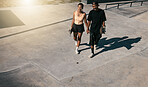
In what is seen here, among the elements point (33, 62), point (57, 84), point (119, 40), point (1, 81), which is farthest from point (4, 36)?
point (119, 40)

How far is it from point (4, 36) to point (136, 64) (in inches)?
237

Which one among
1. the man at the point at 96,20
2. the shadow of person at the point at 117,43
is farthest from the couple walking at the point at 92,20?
the shadow of person at the point at 117,43

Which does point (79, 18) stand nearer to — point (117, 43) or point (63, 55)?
point (63, 55)

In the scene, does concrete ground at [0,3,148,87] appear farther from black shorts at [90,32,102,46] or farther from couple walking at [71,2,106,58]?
couple walking at [71,2,106,58]

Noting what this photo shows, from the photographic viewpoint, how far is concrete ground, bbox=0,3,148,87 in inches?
220

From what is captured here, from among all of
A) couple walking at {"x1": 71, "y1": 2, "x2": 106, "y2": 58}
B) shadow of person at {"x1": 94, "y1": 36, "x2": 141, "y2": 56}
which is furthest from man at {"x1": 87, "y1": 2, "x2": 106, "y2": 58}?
shadow of person at {"x1": 94, "y1": 36, "x2": 141, "y2": 56}

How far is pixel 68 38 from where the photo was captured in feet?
27.6

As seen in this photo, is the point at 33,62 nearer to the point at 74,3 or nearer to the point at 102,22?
the point at 102,22

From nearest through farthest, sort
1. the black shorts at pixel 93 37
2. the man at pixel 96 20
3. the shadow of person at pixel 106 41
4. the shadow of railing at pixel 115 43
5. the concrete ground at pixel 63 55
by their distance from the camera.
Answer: the concrete ground at pixel 63 55
the man at pixel 96 20
the black shorts at pixel 93 37
the shadow of railing at pixel 115 43
the shadow of person at pixel 106 41

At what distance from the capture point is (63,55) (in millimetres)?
6949

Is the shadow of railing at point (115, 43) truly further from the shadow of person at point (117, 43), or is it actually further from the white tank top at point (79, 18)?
the white tank top at point (79, 18)

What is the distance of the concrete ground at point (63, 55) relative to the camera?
5.59 meters

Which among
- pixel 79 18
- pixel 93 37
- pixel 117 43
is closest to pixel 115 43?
pixel 117 43

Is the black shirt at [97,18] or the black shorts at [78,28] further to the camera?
the black shorts at [78,28]
